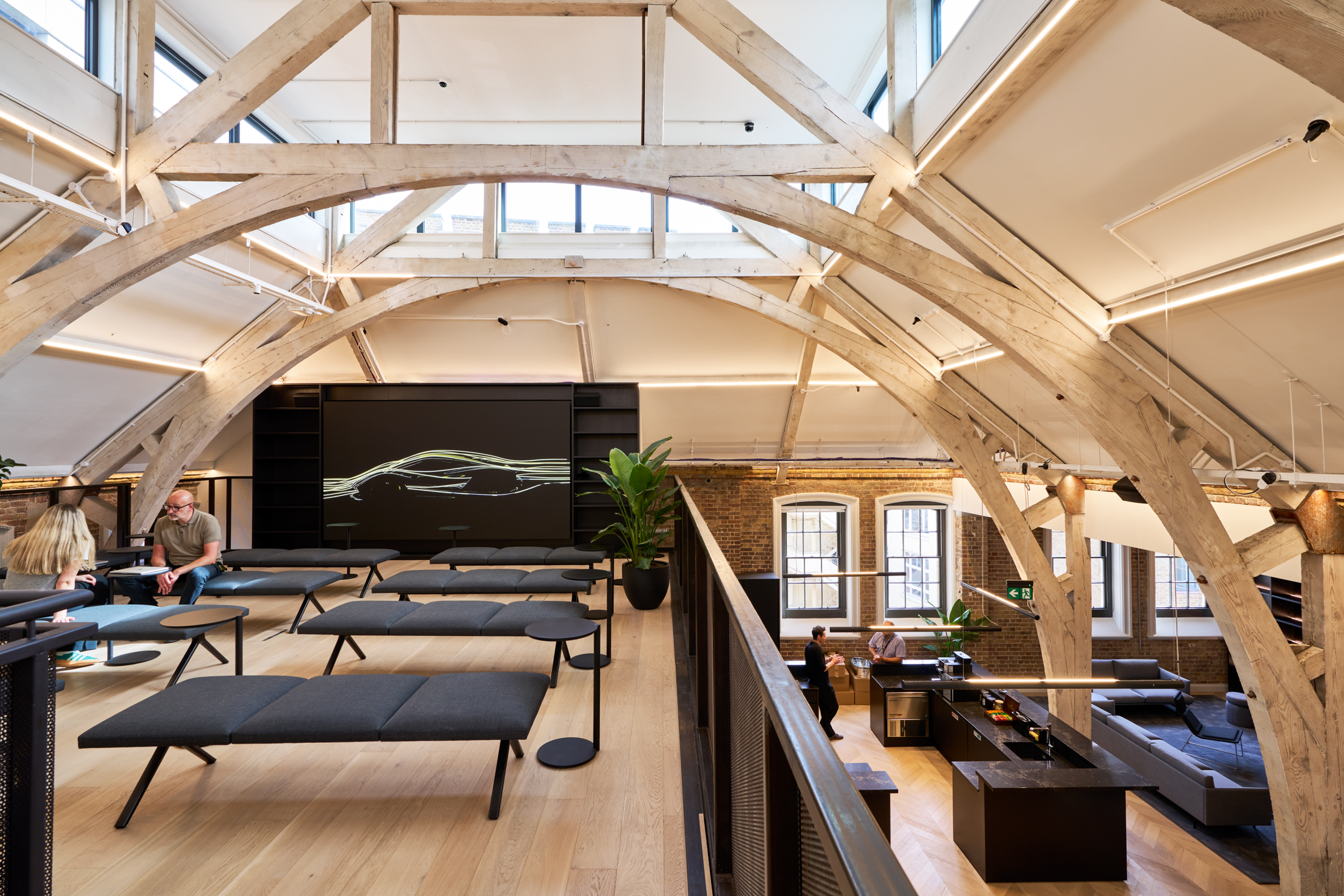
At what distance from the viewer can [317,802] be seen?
8.11 ft

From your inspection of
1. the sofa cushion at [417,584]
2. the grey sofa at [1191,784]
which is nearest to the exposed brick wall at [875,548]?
the grey sofa at [1191,784]

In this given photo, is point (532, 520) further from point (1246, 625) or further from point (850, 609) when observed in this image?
point (1246, 625)

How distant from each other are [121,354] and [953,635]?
10023 millimetres

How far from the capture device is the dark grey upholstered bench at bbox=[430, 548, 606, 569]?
5684 millimetres

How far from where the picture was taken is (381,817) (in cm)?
237

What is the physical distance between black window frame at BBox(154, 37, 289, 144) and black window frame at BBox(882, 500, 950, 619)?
9214 mm

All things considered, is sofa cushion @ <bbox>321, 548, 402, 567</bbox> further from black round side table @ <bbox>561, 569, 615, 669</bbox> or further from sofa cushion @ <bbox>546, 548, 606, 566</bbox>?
black round side table @ <bbox>561, 569, 615, 669</bbox>

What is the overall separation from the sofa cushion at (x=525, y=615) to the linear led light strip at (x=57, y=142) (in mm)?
3564

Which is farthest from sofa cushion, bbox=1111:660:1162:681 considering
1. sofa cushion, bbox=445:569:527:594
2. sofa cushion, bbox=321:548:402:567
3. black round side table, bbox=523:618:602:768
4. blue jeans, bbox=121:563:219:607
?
blue jeans, bbox=121:563:219:607

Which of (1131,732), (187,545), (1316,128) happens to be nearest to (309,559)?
(187,545)

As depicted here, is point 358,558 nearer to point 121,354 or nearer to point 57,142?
point 121,354

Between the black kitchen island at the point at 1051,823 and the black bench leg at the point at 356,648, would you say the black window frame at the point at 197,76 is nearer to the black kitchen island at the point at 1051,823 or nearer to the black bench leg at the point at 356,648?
the black bench leg at the point at 356,648

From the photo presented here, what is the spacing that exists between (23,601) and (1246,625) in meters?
5.82

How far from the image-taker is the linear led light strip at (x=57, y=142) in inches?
140
